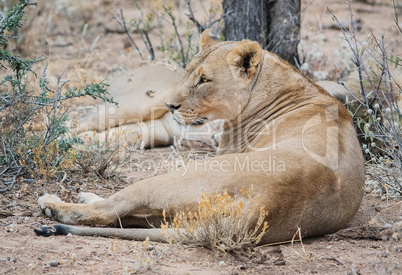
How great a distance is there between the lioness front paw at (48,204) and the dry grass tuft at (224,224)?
1.10 m

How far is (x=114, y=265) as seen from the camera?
3.25 m

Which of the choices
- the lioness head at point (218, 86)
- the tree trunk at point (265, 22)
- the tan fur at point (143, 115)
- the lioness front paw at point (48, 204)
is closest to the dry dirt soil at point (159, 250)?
the lioness front paw at point (48, 204)

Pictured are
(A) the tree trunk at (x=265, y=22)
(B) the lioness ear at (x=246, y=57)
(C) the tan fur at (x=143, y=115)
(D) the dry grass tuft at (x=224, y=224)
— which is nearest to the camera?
(D) the dry grass tuft at (x=224, y=224)

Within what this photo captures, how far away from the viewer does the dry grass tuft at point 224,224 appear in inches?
134

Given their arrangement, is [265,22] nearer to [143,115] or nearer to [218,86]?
[143,115]

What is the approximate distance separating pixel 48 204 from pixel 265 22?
435 cm

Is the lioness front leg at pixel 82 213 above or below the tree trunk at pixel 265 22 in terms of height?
below

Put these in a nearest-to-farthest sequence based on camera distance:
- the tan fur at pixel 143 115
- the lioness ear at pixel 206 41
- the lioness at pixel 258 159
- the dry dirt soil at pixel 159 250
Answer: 1. the dry dirt soil at pixel 159 250
2. the lioness at pixel 258 159
3. the lioness ear at pixel 206 41
4. the tan fur at pixel 143 115

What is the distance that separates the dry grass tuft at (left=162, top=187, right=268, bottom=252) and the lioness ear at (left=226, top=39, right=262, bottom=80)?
4.91 feet

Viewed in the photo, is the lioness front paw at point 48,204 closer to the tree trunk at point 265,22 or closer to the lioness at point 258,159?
the lioness at point 258,159

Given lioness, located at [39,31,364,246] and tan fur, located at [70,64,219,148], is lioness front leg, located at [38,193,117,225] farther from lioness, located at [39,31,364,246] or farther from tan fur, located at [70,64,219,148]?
tan fur, located at [70,64,219,148]

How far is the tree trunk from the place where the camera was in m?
7.20

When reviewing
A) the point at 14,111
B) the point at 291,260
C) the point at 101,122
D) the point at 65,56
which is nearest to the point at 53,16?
the point at 65,56

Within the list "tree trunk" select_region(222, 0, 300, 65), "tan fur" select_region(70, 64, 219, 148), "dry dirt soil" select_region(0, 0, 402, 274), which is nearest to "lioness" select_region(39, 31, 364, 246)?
"dry dirt soil" select_region(0, 0, 402, 274)
